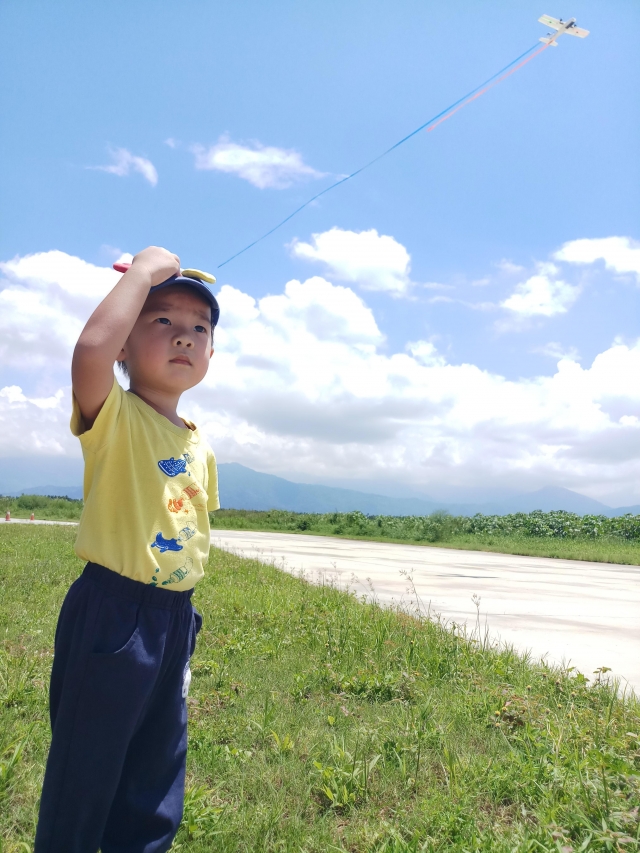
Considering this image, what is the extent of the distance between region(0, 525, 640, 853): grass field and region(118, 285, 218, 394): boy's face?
1.51 meters

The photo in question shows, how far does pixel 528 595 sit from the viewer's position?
782 cm

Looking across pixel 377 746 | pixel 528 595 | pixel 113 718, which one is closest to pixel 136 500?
pixel 113 718

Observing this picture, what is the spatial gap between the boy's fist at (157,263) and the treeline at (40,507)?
2879 centimetres

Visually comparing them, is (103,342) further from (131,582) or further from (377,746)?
(377,746)

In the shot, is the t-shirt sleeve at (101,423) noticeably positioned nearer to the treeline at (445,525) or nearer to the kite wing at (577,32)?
the kite wing at (577,32)

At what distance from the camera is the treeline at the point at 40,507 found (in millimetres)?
30370

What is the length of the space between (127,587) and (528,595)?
690cm

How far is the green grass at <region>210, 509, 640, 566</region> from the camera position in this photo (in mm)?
16719

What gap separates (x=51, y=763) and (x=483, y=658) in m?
2.97

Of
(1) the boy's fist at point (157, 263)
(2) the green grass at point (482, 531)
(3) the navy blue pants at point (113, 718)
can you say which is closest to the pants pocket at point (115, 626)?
(3) the navy blue pants at point (113, 718)

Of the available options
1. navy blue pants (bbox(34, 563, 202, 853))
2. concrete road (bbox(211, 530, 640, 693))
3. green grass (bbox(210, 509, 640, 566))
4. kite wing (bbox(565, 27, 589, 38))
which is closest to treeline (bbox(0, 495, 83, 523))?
green grass (bbox(210, 509, 640, 566))

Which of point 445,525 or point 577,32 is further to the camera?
point 445,525

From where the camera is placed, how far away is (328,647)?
4.30 metres

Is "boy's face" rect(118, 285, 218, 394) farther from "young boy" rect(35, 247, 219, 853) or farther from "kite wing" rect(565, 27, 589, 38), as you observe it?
"kite wing" rect(565, 27, 589, 38)
